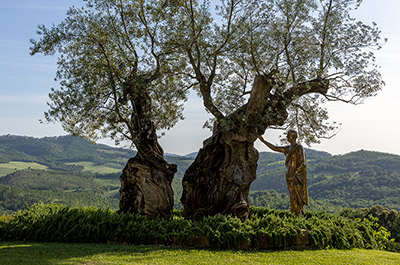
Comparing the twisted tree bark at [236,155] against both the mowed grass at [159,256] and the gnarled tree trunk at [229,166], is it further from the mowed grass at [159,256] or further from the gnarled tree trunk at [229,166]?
the mowed grass at [159,256]

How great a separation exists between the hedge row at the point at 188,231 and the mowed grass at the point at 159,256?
1.66 feet

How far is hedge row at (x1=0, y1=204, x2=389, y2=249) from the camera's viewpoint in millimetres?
10516

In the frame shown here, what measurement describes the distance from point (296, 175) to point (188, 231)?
484 centimetres

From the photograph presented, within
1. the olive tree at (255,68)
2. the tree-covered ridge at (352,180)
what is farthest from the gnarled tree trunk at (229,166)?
the tree-covered ridge at (352,180)

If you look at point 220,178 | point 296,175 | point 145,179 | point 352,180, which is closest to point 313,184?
point 352,180

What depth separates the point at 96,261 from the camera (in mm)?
8617

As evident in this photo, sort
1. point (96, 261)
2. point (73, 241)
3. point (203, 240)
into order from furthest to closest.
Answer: point (73, 241) → point (203, 240) → point (96, 261)

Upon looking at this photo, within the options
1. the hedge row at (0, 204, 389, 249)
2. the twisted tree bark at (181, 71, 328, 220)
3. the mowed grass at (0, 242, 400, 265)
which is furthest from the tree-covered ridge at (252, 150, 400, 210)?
the mowed grass at (0, 242, 400, 265)

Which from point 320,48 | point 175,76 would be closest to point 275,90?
point 320,48

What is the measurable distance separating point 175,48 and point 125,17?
2184 mm

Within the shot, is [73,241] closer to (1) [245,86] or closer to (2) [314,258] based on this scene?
(2) [314,258]

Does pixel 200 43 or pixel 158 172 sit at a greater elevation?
pixel 200 43

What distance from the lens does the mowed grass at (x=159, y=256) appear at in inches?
343

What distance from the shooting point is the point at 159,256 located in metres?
9.23
